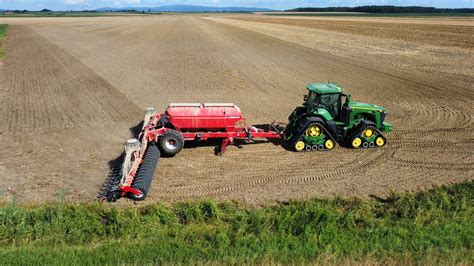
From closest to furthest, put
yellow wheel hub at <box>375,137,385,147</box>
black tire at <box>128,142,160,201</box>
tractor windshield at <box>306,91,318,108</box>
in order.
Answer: black tire at <box>128,142,160,201</box> → tractor windshield at <box>306,91,318,108</box> → yellow wheel hub at <box>375,137,385,147</box>

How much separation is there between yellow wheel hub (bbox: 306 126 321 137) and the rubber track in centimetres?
460

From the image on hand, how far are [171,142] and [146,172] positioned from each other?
1.96 metres

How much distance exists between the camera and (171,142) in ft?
40.4

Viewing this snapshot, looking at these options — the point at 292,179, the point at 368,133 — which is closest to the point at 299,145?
the point at 292,179

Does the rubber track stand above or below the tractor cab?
below

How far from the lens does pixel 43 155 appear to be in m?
12.6

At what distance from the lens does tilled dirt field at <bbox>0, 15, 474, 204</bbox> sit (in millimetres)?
10875

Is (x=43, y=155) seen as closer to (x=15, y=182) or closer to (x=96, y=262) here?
(x=15, y=182)

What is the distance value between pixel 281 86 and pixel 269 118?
641 cm

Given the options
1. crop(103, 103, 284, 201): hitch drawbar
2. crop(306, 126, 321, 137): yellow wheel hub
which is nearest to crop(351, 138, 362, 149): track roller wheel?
crop(306, 126, 321, 137): yellow wheel hub

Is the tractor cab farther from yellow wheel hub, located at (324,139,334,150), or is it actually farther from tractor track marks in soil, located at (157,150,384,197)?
tractor track marks in soil, located at (157,150,384,197)

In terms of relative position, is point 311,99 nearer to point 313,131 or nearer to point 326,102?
point 326,102

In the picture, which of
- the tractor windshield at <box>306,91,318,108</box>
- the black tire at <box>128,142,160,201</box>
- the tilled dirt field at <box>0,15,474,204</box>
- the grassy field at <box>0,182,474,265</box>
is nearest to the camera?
the grassy field at <box>0,182,474,265</box>

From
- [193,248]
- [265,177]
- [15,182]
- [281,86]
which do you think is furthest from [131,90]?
[193,248]
